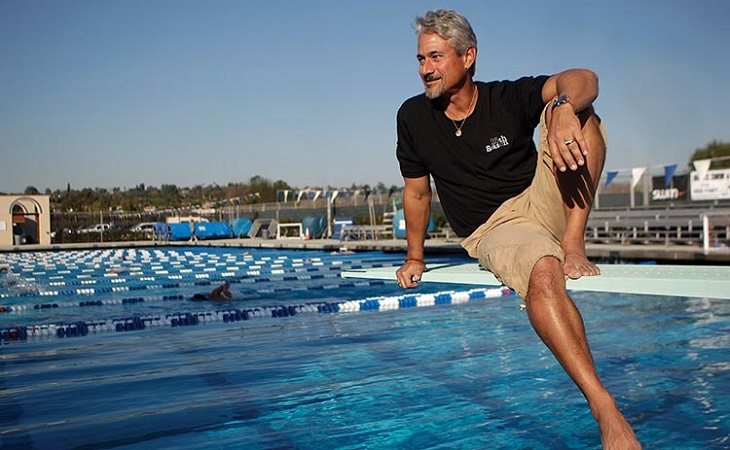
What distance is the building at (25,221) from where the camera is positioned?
2994 cm

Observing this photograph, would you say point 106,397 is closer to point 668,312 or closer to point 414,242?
point 414,242

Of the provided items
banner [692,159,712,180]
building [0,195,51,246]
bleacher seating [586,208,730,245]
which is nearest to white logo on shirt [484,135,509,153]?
bleacher seating [586,208,730,245]

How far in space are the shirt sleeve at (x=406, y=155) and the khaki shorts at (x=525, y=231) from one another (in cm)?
36

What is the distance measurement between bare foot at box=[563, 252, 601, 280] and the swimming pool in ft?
3.16

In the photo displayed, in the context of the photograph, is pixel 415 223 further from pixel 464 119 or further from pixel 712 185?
pixel 712 185

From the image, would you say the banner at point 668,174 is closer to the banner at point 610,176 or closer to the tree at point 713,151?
the banner at point 610,176

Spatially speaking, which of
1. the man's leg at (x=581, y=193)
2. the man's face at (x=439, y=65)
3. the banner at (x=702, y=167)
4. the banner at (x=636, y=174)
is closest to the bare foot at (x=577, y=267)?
the man's leg at (x=581, y=193)

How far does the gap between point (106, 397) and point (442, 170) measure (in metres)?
2.35

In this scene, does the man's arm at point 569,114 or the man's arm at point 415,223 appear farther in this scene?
the man's arm at point 415,223

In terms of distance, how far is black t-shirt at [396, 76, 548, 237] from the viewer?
2705mm

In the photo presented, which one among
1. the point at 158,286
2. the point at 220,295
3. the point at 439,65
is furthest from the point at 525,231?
the point at 158,286

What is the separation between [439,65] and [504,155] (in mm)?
395

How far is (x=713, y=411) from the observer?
3.54 metres

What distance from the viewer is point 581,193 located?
8.22 ft
